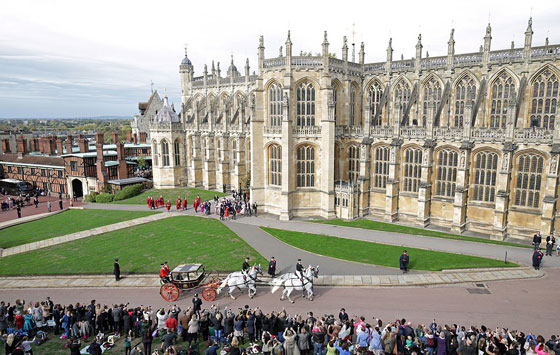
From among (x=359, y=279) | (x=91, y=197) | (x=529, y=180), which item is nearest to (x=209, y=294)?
(x=359, y=279)

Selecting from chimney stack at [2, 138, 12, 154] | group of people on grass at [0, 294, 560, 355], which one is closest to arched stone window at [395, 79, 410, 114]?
group of people on grass at [0, 294, 560, 355]

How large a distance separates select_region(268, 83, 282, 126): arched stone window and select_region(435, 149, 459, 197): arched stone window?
51.4ft

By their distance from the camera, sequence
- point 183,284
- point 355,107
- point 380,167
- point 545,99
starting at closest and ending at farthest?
point 183,284
point 545,99
point 380,167
point 355,107

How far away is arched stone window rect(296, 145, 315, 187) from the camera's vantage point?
36.1 metres

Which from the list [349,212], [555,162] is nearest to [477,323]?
[555,162]

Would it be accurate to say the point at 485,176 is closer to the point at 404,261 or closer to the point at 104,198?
the point at 404,261

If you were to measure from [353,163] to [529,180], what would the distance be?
15.7 m

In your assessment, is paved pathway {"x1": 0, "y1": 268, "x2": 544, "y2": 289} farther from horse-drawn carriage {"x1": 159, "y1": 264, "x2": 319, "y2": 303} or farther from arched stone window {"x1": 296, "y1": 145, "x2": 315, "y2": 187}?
arched stone window {"x1": 296, "y1": 145, "x2": 315, "y2": 187}

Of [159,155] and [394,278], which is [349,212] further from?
[159,155]

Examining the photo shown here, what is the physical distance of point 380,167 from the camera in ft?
121

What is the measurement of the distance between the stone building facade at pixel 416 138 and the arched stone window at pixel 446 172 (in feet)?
0.30

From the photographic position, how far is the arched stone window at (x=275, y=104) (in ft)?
118

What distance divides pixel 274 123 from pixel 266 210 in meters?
9.20

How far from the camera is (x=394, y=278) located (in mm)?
21531
